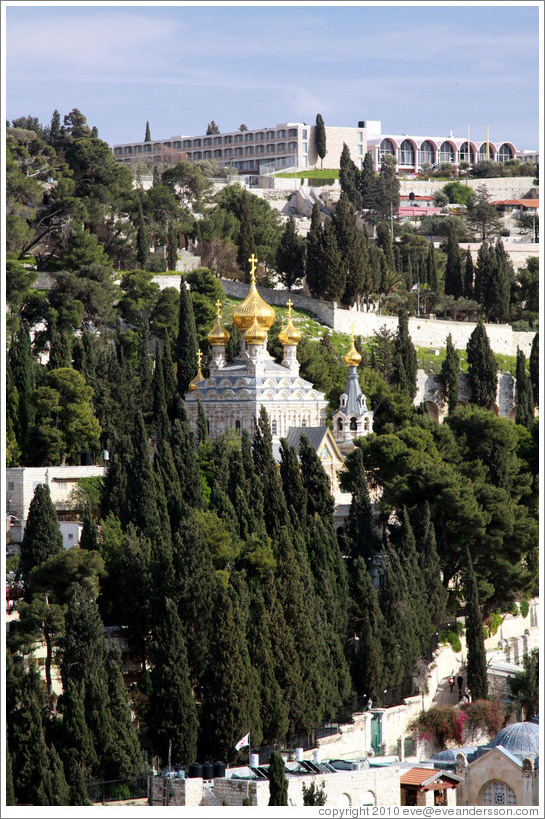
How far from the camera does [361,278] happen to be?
59.3 metres

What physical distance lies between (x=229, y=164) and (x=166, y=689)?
6871 centimetres

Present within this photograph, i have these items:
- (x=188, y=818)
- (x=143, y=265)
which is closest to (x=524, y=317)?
(x=143, y=265)

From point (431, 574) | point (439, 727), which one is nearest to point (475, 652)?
point (431, 574)

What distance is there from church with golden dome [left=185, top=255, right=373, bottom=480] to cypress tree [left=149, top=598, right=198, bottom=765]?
16.0 meters

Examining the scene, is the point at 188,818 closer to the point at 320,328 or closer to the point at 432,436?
the point at 432,436

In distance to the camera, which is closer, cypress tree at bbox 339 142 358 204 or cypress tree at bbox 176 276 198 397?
cypress tree at bbox 176 276 198 397

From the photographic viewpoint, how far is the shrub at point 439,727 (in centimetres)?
3356

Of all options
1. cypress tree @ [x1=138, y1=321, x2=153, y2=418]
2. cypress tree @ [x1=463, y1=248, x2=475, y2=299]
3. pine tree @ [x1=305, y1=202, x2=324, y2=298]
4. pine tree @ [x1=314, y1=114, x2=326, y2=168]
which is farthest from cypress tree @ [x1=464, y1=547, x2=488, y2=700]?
pine tree @ [x1=314, y1=114, x2=326, y2=168]

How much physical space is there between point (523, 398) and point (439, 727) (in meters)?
19.5

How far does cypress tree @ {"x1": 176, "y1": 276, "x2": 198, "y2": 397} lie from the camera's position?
4850 cm

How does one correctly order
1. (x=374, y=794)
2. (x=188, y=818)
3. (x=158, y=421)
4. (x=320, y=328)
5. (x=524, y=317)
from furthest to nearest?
(x=524, y=317) < (x=320, y=328) < (x=158, y=421) < (x=374, y=794) < (x=188, y=818)

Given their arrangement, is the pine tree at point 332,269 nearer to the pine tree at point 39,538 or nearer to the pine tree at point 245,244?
the pine tree at point 245,244

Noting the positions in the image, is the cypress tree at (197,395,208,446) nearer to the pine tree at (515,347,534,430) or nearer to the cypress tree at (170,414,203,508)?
the cypress tree at (170,414,203,508)

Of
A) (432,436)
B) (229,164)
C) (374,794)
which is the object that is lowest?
(374,794)
